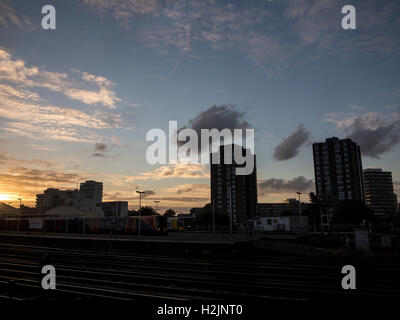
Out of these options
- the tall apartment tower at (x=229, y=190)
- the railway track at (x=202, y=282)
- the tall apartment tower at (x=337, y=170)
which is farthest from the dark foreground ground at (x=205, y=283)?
the tall apartment tower at (x=337, y=170)

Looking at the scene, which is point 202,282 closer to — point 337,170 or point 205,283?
point 205,283

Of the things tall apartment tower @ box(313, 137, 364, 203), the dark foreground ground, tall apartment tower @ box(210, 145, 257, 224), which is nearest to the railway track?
the dark foreground ground

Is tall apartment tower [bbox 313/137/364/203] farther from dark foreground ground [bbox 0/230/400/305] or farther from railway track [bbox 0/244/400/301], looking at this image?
railway track [bbox 0/244/400/301]

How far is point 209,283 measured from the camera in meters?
16.7

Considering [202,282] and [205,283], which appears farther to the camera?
[202,282]

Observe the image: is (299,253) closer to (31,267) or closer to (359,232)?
(359,232)

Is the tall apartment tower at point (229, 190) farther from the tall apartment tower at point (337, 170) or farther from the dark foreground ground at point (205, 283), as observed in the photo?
the dark foreground ground at point (205, 283)

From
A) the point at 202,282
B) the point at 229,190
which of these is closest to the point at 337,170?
the point at 229,190

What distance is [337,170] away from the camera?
14825 centimetres

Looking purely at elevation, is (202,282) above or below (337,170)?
below

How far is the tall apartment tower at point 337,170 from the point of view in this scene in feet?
473

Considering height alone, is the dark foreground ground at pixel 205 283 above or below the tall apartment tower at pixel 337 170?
below

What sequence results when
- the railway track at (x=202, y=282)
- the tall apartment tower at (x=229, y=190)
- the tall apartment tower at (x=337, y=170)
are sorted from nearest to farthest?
the railway track at (x=202, y=282) < the tall apartment tower at (x=337, y=170) < the tall apartment tower at (x=229, y=190)
